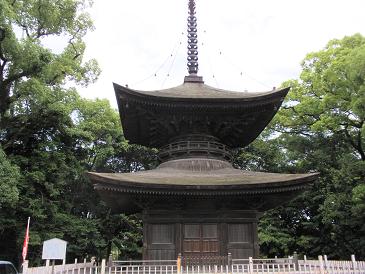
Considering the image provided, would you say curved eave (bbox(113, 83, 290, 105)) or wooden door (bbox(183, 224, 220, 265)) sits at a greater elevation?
curved eave (bbox(113, 83, 290, 105))

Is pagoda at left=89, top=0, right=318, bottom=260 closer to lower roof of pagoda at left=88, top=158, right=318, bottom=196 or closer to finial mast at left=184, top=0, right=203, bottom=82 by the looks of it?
lower roof of pagoda at left=88, top=158, right=318, bottom=196

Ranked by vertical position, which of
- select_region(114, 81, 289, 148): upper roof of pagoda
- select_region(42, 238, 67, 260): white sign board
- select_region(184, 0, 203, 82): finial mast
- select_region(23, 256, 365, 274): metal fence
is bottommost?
select_region(23, 256, 365, 274): metal fence

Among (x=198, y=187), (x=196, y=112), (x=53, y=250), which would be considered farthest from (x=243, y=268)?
(x=196, y=112)

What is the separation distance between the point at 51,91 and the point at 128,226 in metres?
16.0

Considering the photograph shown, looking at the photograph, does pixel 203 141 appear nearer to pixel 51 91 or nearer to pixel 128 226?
pixel 51 91

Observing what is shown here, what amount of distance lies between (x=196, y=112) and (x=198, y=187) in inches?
174

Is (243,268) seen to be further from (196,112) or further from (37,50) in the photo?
(37,50)

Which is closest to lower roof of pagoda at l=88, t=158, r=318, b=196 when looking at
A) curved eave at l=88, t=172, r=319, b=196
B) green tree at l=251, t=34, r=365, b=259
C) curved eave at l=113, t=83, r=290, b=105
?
curved eave at l=88, t=172, r=319, b=196

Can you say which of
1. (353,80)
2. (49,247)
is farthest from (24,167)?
(353,80)

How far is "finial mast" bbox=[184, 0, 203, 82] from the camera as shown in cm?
2347

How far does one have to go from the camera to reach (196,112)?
18.7 metres

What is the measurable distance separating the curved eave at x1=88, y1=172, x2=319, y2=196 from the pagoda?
0.13 feet

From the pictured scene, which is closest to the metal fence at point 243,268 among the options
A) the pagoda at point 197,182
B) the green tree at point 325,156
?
the pagoda at point 197,182

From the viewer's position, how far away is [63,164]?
96.0 feet
